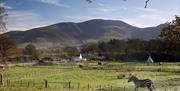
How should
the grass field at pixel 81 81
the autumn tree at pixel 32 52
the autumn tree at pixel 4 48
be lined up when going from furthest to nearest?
the autumn tree at pixel 32 52 → the autumn tree at pixel 4 48 → the grass field at pixel 81 81

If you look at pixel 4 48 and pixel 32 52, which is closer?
pixel 4 48

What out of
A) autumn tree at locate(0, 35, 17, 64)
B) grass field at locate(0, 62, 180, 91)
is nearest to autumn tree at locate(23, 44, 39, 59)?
grass field at locate(0, 62, 180, 91)

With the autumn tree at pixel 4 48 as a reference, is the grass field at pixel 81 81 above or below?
below

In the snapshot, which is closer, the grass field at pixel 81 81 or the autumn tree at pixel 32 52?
the grass field at pixel 81 81

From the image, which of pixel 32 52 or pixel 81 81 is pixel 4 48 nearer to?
pixel 81 81

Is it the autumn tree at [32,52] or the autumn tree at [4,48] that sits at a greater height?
the autumn tree at [4,48]

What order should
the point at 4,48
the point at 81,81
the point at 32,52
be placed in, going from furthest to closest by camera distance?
1. the point at 32,52
2. the point at 4,48
3. the point at 81,81

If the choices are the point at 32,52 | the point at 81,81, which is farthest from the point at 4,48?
the point at 32,52

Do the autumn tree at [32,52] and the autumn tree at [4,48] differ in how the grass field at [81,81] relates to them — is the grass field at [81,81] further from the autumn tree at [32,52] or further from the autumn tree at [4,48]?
the autumn tree at [32,52]

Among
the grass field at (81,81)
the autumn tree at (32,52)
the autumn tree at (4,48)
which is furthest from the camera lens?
the autumn tree at (32,52)

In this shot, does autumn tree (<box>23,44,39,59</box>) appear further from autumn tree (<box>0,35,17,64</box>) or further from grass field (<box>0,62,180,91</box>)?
autumn tree (<box>0,35,17,64</box>)

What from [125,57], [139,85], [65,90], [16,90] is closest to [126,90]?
[139,85]

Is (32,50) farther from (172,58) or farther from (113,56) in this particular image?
(172,58)

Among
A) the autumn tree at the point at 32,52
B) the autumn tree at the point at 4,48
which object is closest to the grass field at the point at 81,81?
the autumn tree at the point at 4,48
